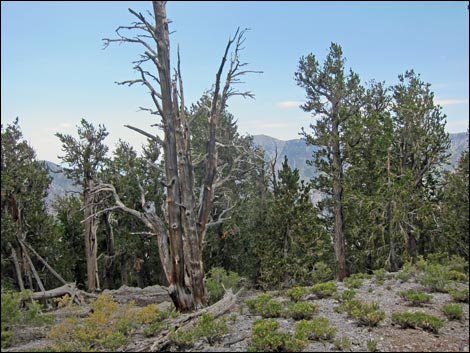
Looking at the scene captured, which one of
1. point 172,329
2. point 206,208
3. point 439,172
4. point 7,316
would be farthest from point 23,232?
point 439,172

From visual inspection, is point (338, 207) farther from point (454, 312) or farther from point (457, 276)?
point (454, 312)

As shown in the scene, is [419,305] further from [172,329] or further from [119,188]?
[119,188]

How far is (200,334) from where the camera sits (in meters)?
5.33

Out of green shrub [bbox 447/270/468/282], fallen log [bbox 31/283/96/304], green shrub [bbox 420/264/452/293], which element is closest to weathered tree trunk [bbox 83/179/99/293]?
fallen log [bbox 31/283/96/304]

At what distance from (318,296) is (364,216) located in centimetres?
822

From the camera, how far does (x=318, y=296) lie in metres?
8.50

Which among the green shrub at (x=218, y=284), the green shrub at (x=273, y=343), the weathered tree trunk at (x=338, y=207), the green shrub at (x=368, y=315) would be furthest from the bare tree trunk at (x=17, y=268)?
the weathered tree trunk at (x=338, y=207)

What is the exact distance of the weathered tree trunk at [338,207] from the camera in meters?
16.3

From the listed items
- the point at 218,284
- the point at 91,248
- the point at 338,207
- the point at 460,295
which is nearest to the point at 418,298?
the point at 460,295

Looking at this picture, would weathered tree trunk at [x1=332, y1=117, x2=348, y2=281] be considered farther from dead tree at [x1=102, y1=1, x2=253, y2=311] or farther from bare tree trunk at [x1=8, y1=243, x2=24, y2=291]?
bare tree trunk at [x1=8, y1=243, x2=24, y2=291]

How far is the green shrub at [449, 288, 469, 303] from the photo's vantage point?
5.76 m

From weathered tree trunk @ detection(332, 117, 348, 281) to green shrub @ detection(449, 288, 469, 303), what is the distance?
33.2ft

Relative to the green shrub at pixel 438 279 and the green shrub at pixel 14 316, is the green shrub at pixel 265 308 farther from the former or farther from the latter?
the green shrub at pixel 14 316

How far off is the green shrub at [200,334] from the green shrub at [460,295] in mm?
3722
